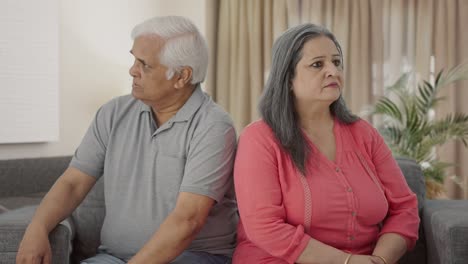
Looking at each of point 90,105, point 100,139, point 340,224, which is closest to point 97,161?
point 100,139

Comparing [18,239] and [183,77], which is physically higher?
[183,77]

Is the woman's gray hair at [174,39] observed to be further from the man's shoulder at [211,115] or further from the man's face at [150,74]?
the man's shoulder at [211,115]

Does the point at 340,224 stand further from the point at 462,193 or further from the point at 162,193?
the point at 462,193

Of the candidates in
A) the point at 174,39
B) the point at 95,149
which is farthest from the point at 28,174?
the point at 174,39

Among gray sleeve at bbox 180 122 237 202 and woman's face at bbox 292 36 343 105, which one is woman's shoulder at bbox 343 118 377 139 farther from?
gray sleeve at bbox 180 122 237 202

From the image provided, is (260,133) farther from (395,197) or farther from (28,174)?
(28,174)

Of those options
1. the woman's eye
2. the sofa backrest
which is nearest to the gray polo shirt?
the woman's eye

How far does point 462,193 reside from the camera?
17.6 ft

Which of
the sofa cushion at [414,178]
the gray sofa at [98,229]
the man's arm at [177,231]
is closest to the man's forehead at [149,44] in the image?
the man's arm at [177,231]

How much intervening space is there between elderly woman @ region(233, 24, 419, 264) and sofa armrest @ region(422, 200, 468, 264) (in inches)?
3.4

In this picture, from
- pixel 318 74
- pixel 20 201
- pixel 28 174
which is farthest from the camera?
pixel 28 174

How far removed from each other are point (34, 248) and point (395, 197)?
1073 millimetres

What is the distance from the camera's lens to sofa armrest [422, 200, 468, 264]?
1961mm

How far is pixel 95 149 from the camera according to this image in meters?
2.17
